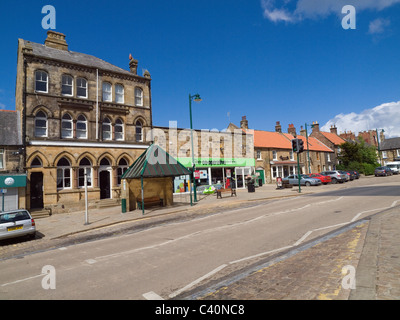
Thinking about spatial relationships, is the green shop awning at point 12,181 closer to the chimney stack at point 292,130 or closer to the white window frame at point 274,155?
the white window frame at point 274,155

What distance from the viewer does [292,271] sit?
5.31 meters

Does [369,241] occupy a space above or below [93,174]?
below

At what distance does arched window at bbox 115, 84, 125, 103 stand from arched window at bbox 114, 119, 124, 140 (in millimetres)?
1993

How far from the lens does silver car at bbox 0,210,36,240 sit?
10711mm

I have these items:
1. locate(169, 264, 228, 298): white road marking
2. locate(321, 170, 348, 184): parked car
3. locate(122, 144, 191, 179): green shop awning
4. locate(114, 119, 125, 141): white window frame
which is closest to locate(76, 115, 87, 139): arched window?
locate(114, 119, 125, 141): white window frame

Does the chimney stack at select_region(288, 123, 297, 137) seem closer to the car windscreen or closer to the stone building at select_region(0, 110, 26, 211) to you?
the stone building at select_region(0, 110, 26, 211)

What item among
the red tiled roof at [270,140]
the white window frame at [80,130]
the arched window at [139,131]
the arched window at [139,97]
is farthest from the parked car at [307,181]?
the white window frame at [80,130]

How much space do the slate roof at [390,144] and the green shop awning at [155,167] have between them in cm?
7423

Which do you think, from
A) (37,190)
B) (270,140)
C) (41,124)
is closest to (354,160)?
(270,140)
